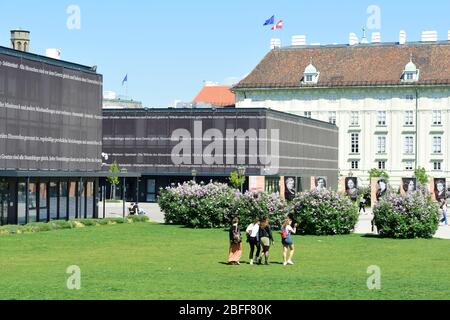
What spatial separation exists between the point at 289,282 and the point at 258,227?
7.16 m

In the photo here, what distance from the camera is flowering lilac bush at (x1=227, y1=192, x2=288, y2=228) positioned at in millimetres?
57656

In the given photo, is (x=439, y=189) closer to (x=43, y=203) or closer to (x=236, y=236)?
(x=43, y=203)

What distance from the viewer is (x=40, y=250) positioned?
43.0m

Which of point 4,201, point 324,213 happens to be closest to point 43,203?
point 4,201

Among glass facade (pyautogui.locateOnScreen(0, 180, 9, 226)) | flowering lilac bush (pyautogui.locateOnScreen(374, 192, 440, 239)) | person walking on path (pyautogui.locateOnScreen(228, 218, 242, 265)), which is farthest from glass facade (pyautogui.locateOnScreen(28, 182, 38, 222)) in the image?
person walking on path (pyautogui.locateOnScreen(228, 218, 242, 265))

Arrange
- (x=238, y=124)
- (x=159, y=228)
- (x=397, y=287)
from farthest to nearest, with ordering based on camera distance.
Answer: (x=238, y=124)
(x=159, y=228)
(x=397, y=287)

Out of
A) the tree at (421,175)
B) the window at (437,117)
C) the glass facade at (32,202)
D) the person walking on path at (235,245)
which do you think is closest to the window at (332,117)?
the window at (437,117)

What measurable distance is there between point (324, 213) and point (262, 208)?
3.58 m

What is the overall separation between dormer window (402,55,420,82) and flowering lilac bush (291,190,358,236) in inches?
3032

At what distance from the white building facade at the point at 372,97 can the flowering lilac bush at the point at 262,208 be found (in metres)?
71.0

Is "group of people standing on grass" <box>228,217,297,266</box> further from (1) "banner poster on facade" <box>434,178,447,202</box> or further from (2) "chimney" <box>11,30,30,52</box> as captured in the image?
(1) "banner poster on facade" <box>434,178,447,202</box>

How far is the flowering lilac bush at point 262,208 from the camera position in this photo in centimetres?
5766
